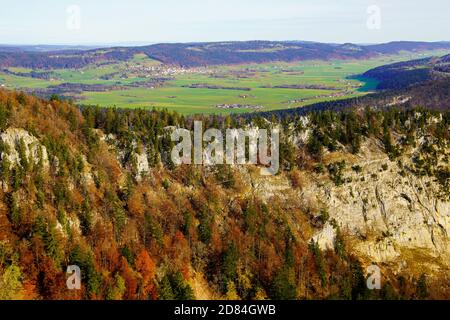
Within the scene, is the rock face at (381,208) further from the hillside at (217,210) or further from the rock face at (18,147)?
the rock face at (18,147)

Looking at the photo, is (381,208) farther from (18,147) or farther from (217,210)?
(18,147)

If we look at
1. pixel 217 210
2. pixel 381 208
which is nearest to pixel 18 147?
pixel 217 210

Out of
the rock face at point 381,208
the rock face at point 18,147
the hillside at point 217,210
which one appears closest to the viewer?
the hillside at point 217,210

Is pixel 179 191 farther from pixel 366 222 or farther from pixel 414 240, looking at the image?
pixel 414 240

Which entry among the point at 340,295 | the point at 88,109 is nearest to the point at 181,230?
the point at 340,295

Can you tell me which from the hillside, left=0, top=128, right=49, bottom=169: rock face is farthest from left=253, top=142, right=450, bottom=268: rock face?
left=0, top=128, right=49, bottom=169: rock face

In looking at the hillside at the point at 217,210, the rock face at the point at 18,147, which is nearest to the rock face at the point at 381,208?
the hillside at the point at 217,210

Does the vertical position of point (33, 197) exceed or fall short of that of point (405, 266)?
it exceeds it
